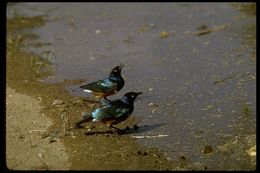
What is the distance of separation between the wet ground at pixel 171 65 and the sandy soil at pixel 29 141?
0.20 metres

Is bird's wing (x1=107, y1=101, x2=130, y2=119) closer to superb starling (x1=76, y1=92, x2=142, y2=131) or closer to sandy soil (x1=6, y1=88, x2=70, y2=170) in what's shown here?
superb starling (x1=76, y1=92, x2=142, y2=131)

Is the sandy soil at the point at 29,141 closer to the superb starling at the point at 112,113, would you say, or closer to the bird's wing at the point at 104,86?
the superb starling at the point at 112,113

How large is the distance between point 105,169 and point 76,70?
417cm

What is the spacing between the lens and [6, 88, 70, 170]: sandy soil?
565 centimetres

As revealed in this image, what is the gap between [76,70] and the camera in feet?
30.8

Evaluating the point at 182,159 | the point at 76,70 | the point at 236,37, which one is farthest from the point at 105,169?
the point at 236,37

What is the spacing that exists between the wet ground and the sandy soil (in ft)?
0.65

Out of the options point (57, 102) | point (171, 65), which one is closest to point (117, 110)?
point (57, 102)

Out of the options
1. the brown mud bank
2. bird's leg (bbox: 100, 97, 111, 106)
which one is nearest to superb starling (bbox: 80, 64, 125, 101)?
bird's leg (bbox: 100, 97, 111, 106)

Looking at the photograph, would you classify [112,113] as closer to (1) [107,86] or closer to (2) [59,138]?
(2) [59,138]

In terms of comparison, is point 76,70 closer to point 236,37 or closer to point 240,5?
point 236,37

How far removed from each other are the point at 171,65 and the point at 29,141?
139 inches

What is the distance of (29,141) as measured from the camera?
6.25 m

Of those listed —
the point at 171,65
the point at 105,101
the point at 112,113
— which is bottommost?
the point at 171,65
